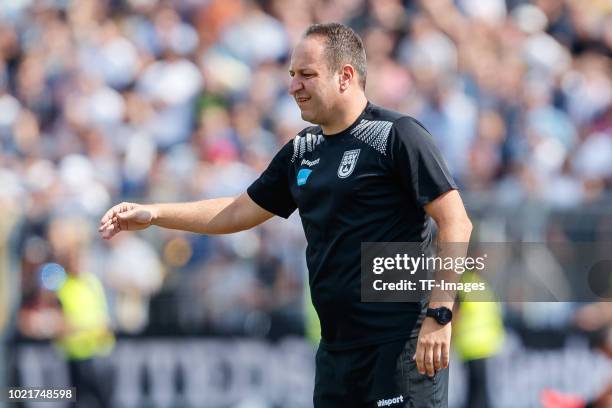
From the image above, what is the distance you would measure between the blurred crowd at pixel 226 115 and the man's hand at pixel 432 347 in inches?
207

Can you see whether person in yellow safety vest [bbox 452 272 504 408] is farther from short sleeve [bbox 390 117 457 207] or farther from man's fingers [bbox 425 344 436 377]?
man's fingers [bbox 425 344 436 377]

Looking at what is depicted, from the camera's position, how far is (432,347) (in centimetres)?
548

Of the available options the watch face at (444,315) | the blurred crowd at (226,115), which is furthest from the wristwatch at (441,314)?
the blurred crowd at (226,115)

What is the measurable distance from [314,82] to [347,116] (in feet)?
0.79

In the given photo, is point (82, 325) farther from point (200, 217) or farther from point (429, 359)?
point (429, 359)

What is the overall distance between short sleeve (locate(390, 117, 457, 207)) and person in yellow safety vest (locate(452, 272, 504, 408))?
15.8 ft

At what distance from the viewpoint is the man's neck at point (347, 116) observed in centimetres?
602

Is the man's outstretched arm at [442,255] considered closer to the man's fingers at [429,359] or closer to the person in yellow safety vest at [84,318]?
the man's fingers at [429,359]

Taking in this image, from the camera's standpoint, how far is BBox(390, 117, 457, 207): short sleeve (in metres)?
5.64

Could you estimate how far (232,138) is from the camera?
42.6ft

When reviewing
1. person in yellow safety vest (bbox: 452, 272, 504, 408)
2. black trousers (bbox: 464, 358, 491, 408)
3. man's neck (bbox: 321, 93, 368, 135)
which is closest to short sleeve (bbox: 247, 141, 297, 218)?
man's neck (bbox: 321, 93, 368, 135)

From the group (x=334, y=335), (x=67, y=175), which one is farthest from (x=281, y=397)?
(x=334, y=335)

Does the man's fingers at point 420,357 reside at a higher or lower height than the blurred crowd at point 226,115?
lower

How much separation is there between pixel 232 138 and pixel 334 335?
7.17 m
